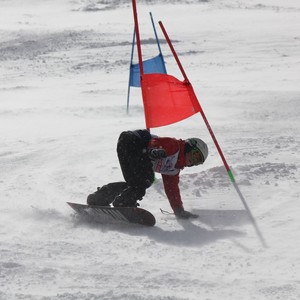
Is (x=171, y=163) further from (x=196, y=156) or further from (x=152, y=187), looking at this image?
(x=152, y=187)

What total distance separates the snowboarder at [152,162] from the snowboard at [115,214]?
0.18 metres

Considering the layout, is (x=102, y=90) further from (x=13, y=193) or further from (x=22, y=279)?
(x=22, y=279)

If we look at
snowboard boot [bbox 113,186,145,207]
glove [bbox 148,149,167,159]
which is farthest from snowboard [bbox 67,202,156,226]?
glove [bbox 148,149,167,159]

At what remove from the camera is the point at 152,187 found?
7191 mm

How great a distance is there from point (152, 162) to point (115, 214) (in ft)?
1.99

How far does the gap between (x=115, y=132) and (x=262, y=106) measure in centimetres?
303

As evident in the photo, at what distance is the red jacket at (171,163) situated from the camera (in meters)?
6.03

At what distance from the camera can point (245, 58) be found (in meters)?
18.3

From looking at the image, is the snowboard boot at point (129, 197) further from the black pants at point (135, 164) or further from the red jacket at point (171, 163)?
the red jacket at point (171, 163)

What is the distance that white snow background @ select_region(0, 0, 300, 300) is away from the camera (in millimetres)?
4715

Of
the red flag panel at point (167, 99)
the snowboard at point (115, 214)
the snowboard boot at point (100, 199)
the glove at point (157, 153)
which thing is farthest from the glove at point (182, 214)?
the red flag panel at point (167, 99)

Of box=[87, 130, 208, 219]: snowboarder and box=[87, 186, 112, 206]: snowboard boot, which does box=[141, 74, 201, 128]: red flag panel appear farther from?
box=[87, 186, 112, 206]: snowboard boot

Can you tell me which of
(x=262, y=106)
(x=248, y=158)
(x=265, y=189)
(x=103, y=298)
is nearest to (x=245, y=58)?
(x=262, y=106)

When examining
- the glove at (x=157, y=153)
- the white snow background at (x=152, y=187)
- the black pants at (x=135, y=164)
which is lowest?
the white snow background at (x=152, y=187)
